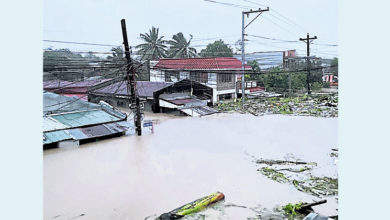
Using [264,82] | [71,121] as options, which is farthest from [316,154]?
[264,82]

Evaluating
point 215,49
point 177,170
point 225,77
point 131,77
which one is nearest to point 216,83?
point 225,77

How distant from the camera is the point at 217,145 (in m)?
4.72

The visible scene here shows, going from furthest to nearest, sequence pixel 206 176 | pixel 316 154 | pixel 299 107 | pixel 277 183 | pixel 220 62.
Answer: pixel 220 62 → pixel 299 107 → pixel 316 154 → pixel 206 176 → pixel 277 183

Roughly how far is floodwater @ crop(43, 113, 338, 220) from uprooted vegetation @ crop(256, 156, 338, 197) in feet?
0.35

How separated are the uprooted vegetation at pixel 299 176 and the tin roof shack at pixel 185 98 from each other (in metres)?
3.76

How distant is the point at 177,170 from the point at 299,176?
1.35 meters

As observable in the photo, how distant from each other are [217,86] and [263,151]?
15.8ft

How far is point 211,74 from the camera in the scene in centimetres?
904

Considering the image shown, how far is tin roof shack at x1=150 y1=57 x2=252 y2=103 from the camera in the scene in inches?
318

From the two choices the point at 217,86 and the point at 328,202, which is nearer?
the point at 328,202

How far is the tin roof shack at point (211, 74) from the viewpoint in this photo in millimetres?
8070

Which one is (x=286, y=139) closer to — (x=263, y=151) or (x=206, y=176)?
(x=263, y=151)

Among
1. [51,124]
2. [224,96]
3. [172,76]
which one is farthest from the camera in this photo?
[224,96]

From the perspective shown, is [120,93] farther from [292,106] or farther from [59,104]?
[292,106]
